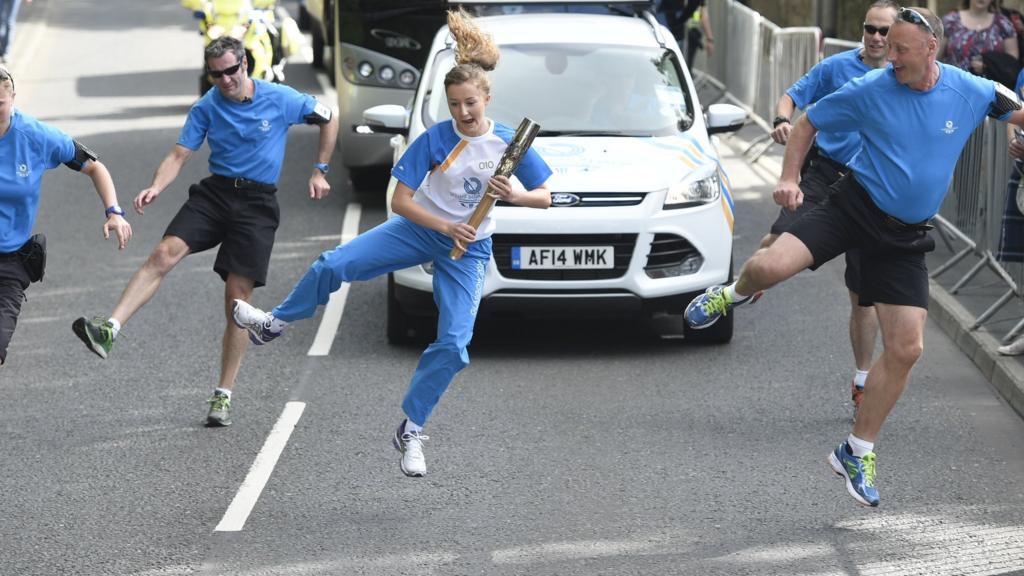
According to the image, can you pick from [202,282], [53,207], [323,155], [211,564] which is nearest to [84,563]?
Answer: [211,564]

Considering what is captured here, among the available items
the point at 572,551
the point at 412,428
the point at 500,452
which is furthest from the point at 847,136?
the point at 572,551

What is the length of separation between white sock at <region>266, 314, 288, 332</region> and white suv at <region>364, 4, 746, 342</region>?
2136 mm

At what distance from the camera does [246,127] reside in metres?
8.58

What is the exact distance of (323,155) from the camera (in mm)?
8875

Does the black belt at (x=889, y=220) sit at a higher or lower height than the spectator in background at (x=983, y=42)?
higher

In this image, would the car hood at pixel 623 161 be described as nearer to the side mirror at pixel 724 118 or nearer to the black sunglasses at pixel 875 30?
the side mirror at pixel 724 118

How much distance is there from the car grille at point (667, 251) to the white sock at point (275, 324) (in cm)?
278

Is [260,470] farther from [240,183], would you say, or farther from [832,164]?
[832,164]

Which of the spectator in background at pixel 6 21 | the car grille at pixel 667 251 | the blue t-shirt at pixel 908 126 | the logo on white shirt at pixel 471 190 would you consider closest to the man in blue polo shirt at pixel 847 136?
the car grille at pixel 667 251

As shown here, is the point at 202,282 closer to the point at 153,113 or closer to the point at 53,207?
the point at 53,207

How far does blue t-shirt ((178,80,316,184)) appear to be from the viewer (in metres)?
8.58

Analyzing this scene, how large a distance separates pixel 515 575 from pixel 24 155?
297cm

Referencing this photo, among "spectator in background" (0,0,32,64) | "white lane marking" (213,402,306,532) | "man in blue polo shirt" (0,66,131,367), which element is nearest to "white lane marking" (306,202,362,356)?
"white lane marking" (213,402,306,532)

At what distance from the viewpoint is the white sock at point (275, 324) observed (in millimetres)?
7785
